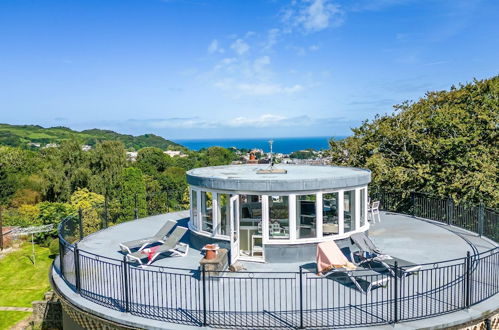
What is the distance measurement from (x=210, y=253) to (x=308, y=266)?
2800 millimetres

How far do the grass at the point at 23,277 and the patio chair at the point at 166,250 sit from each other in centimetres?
1112

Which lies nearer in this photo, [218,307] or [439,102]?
[218,307]

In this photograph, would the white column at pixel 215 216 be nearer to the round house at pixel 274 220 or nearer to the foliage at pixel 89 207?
the round house at pixel 274 220

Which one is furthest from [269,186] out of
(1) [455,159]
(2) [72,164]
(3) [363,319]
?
(2) [72,164]

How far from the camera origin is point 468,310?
7.69 metres

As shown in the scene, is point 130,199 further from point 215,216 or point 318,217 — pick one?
point 318,217

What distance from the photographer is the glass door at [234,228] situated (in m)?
10.7

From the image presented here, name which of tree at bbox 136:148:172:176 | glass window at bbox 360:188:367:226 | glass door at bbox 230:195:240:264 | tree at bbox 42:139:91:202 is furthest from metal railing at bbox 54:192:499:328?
tree at bbox 136:148:172:176

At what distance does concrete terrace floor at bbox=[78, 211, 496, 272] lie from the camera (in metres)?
10.9

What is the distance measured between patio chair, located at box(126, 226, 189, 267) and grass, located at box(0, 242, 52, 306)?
1112 centimetres

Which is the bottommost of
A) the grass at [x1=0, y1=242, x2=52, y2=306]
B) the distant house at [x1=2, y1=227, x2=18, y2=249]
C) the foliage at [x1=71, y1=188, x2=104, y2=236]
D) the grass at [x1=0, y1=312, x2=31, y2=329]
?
the grass at [x1=0, y1=242, x2=52, y2=306]

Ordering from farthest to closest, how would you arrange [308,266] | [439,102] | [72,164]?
1. [72,164]
2. [439,102]
3. [308,266]

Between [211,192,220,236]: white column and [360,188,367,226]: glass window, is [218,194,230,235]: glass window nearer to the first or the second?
[211,192,220,236]: white column

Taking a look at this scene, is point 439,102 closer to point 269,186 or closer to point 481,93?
point 481,93
